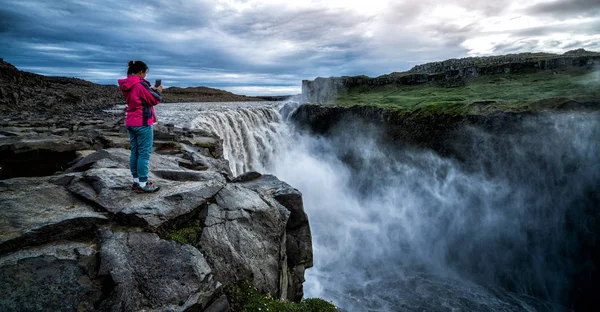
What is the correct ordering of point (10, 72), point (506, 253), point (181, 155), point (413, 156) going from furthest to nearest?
point (10, 72) < point (413, 156) < point (506, 253) < point (181, 155)

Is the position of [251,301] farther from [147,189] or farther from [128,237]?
[147,189]

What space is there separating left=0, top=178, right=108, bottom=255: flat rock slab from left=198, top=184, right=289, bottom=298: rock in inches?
95.6

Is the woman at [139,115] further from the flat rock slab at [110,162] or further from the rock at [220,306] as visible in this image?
the rock at [220,306]

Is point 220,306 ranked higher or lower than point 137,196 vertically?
lower

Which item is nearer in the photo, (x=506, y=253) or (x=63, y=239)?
(x=63, y=239)

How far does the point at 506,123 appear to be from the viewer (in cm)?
2497

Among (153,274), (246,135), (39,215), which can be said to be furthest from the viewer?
(246,135)

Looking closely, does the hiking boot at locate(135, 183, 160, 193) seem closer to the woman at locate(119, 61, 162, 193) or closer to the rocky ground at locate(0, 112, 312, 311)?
the woman at locate(119, 61, 162, 193)

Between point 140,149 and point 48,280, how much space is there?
11.1 feet

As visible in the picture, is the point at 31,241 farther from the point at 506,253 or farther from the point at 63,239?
the point at 506,253

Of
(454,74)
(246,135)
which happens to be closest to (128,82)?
(246,135)

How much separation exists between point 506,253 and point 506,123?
10605mm

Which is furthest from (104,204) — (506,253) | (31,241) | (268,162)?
(268,162)

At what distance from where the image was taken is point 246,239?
7.92 metres
